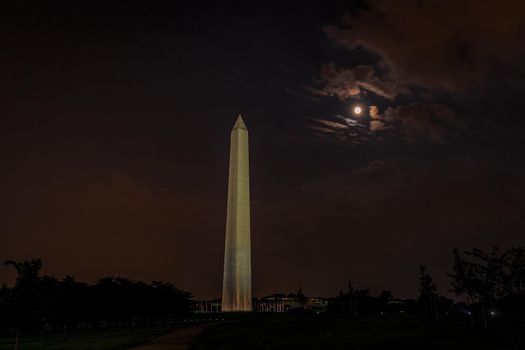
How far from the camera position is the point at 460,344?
23594 mm

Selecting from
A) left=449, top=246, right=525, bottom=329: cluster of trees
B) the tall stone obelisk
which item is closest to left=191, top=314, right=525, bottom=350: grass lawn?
left=449, top=246, right=525, bottom=329: cluster of trees

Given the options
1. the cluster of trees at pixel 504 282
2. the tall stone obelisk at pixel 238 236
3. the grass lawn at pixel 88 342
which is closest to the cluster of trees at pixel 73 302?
the grass lawn at pixel 88 342

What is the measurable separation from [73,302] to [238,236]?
22.4 m

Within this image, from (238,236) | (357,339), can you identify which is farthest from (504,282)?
(238,236)

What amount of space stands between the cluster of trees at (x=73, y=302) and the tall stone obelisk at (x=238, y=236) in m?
14.1

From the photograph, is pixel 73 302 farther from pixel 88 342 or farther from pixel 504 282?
pixel 504 282

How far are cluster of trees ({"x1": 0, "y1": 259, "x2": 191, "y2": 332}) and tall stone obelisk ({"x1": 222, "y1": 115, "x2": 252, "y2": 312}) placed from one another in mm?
14102

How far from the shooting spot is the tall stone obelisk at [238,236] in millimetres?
62156

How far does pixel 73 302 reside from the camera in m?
49.1

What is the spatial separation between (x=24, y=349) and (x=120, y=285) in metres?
41.1

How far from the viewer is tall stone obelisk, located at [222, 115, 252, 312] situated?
6216cm

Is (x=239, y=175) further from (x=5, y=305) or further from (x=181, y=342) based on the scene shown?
(x=5, y=305)

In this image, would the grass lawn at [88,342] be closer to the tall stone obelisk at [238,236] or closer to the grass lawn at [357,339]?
the grass lawn at [357,339]

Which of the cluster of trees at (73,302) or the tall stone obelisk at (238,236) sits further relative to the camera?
the tall stone obelisk at (238,236)
